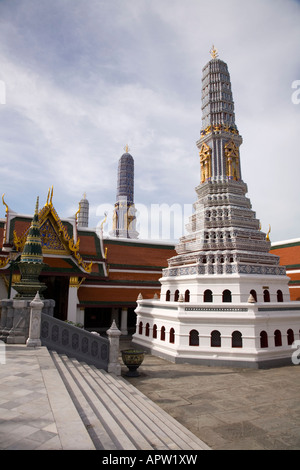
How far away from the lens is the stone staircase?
5363 millimetres

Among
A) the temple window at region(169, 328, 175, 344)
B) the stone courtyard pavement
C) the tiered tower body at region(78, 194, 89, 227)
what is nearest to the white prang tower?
the temple window at region(169, 328, 175, 344)

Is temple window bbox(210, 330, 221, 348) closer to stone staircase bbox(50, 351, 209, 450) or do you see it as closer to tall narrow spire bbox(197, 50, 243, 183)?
stone staircase bbox(50, 351, 209, 450)

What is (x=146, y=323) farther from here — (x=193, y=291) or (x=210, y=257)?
(x=210, y=257)

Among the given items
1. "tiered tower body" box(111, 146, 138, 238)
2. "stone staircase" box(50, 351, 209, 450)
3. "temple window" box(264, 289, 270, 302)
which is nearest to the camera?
"stone staircase" box(50, 351, 209, 450)

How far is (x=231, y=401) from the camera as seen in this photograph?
905 centimetres

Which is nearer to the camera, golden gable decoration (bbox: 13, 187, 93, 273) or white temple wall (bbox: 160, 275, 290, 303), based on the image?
white temple wall (bbox: 160, 275, 290, 303)

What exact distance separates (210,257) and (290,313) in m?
4.63

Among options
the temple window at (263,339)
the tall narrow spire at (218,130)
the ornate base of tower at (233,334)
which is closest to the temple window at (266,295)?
the ornate base of tower at (233,334)

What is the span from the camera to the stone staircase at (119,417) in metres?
5.36

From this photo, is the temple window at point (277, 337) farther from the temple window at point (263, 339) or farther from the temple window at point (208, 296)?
the temple window at point (208, 296)

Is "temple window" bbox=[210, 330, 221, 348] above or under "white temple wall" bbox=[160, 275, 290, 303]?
under

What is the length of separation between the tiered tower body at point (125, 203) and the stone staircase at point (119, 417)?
43.4 meters

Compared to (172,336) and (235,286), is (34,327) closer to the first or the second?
(172,336)
